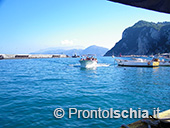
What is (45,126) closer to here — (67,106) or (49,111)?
(49,111)

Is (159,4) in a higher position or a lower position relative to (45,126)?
higher

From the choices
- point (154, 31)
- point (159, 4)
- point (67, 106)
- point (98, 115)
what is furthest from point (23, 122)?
point (154, 31)

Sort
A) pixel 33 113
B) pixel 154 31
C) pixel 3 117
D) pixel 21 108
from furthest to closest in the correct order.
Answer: pixel 154 31 → pixel 21 108 → pixel 33 113 → pixel 3 117

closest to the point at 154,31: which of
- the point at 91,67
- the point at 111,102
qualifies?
the point at 91,67

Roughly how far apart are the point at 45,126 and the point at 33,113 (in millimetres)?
2125

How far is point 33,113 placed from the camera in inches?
364

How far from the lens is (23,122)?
7.98 m

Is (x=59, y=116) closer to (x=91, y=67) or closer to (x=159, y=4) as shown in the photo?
(x=159, y=4)

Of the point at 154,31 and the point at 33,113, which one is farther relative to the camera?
the point at 154,31

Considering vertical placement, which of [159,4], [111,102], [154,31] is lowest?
[111,102]

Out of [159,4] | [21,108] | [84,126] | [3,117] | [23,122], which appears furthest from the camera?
[21,108]

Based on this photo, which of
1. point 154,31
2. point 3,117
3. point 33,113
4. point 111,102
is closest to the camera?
point 3,117

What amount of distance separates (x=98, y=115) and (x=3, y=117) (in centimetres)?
589

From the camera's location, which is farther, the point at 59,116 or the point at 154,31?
the point at 154,31
